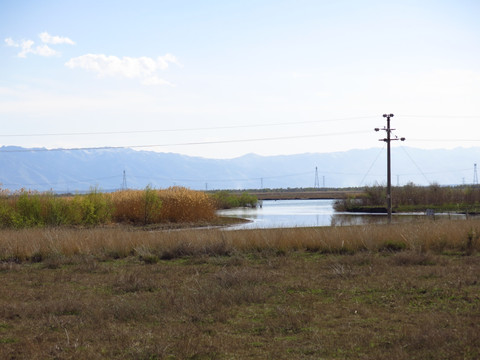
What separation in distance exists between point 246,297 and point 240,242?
8610 millimetres

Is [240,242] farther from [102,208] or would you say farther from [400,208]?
[400,208]

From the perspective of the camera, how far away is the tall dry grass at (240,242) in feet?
58.4

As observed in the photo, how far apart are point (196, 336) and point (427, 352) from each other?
9.74 feet

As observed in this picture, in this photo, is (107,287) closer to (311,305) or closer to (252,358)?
(311,305)

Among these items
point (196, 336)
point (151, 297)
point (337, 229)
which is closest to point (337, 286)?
point (151, 297)

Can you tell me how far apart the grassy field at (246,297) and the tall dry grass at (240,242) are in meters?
0.06

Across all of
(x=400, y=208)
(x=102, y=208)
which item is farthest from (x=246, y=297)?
(x=400, y=208)

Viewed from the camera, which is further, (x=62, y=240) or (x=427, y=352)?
(x=62, y=240)

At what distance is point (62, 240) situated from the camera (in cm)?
1881

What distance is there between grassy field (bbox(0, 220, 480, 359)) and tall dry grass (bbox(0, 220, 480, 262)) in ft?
0.18

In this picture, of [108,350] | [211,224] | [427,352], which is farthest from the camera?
[211,224]

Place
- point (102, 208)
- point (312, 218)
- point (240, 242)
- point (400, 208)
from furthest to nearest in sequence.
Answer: point (400, 208)
point (312, 218)
point (102, 208)
point (240, 242)

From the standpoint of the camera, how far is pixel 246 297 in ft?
33.4

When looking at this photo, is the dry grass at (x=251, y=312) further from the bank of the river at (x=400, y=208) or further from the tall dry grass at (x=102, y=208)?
the bank of the river at (x=400, y=208)
